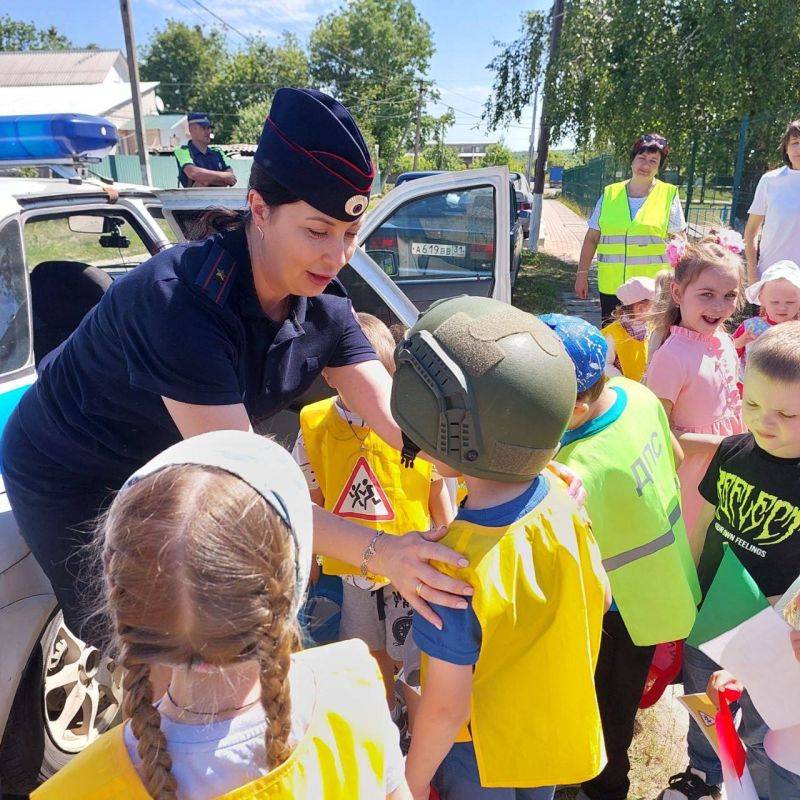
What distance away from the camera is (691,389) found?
104 inches

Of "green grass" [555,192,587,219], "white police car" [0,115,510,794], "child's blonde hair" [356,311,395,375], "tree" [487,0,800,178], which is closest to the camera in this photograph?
"white police car" [0,115,510,794]

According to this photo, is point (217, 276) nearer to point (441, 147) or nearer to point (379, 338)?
point (379, 338)

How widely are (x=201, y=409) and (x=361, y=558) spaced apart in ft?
1.55

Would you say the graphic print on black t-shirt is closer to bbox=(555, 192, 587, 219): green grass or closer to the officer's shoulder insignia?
the officer's shoulder insignia

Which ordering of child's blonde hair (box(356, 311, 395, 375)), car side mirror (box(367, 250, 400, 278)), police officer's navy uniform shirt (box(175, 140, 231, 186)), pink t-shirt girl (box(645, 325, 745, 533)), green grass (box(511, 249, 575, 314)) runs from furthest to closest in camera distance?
green grass (box(511, 249, 575, 314)) < police officer's navy uniform shirt (box(175, 140, 231, 186)) < car side mirror (box(367, 250, 400, 278)) < pink t-shirt girl (box(645, 325, 745, 533)) < child's blonde hair (box(356, 311, 395, 375))

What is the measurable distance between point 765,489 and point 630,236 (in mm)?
3745

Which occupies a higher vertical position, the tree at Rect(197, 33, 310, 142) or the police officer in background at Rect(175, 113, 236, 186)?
the tree at Rect(197, 33, 310, 142)

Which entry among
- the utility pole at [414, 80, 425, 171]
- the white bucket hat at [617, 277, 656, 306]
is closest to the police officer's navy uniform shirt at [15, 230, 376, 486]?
A: the white bucket hat at [617, 277, 656, 306]

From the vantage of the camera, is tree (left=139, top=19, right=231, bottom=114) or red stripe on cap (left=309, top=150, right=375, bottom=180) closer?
red stripe on cap (left=309, top=150, right=375, bottom=180)

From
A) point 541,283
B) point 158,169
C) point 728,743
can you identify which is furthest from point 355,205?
point 158,169

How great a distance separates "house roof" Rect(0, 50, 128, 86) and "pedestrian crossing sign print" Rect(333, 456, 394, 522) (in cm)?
4238

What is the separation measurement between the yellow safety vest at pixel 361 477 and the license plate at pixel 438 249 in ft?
6.31

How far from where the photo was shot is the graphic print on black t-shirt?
1.91m

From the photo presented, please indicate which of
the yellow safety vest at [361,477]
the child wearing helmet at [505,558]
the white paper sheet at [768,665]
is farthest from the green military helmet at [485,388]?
the yellow safety vest at [361,477]
